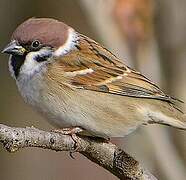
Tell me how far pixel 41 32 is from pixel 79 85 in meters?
0.37

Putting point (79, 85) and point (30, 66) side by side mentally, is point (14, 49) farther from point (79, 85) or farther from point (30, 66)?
point (79, 85)

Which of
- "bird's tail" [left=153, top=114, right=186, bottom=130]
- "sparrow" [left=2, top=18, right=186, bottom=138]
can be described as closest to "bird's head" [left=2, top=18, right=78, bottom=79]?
"sparrow" [left=2, top=18, right=186, bottom=138]

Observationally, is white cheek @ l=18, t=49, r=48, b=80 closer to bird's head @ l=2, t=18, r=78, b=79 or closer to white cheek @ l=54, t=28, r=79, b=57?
bird's head @ l=2, t=18, r=78, b=79

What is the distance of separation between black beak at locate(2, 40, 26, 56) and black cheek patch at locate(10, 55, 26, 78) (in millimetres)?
36

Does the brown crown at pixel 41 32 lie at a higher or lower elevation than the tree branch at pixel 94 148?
higher

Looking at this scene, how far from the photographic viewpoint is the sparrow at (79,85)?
3.97 meters

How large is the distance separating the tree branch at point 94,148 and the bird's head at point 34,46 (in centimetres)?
52

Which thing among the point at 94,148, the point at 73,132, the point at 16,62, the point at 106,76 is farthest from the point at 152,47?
the point at 94,148

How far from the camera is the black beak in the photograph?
12.9 ft

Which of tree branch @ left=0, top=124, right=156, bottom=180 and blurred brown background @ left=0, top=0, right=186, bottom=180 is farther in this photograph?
blurred brown background @ left=0, top=0, right=186, bottom=180

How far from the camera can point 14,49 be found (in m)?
3.96

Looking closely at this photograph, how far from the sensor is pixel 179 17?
498cm

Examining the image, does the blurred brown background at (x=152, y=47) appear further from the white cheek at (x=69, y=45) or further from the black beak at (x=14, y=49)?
the black beak at (x=14, y=49)

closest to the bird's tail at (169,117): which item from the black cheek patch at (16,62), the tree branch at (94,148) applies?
the tree branch at (94,148)
